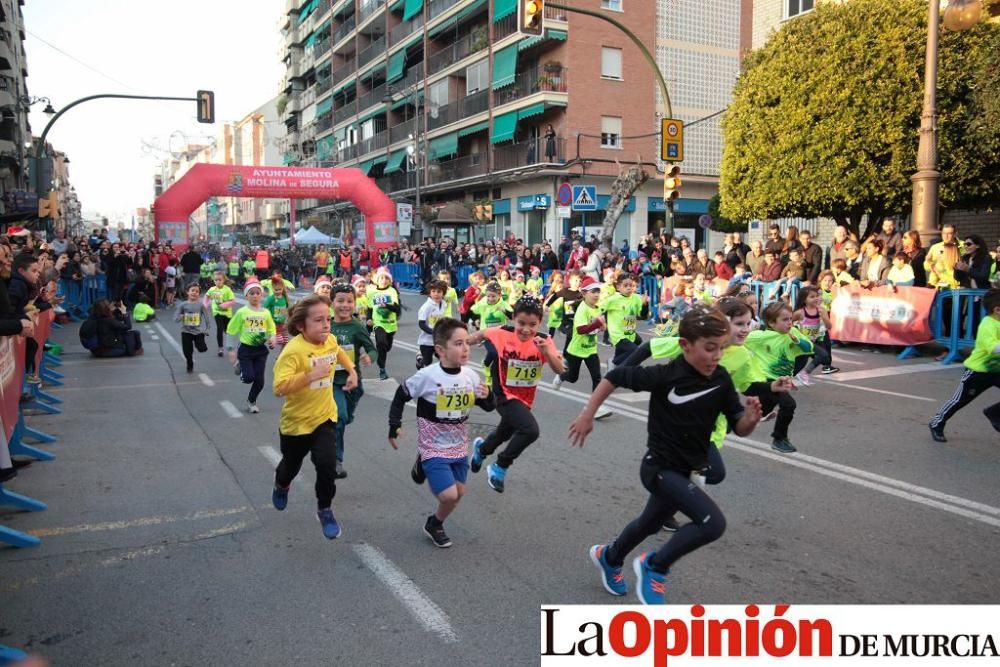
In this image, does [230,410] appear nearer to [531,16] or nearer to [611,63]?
[531,16]

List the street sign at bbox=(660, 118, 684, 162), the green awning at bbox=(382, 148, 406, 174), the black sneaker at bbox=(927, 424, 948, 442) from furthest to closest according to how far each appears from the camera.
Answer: the green awning at bbox=(382, 148, 406, 174) → the street sign at bbox=(660, 118, 684, 162) → the black sneaker at bbox=(927, 424, 948, 442)

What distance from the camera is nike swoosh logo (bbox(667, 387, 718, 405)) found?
159 inches

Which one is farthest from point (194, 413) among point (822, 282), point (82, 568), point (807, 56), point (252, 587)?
point (807, 56)

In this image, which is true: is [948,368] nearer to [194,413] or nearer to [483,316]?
[483,316]

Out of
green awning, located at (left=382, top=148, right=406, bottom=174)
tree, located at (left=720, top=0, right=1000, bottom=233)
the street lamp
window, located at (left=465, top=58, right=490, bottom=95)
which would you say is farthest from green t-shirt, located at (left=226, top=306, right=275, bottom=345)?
green awning, located at (left=382, top=148, right=406, bottom=174)

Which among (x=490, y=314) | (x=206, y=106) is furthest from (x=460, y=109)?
(x=490, y=314)

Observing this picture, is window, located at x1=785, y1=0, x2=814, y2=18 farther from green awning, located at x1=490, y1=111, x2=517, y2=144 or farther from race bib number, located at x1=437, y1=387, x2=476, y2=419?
race bib number, located at x1=437, y1=387, x2=476, y2=419

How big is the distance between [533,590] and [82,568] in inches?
101

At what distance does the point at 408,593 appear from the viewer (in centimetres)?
430

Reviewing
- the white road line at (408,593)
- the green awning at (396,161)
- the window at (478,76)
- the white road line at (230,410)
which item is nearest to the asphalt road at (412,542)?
the white road line at (408,593)

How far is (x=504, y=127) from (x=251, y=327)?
30.9m

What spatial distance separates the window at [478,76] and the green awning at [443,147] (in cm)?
255

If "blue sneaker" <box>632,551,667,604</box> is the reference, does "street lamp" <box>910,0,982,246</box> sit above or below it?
above

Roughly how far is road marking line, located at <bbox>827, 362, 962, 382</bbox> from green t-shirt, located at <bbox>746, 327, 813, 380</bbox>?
462 cm
